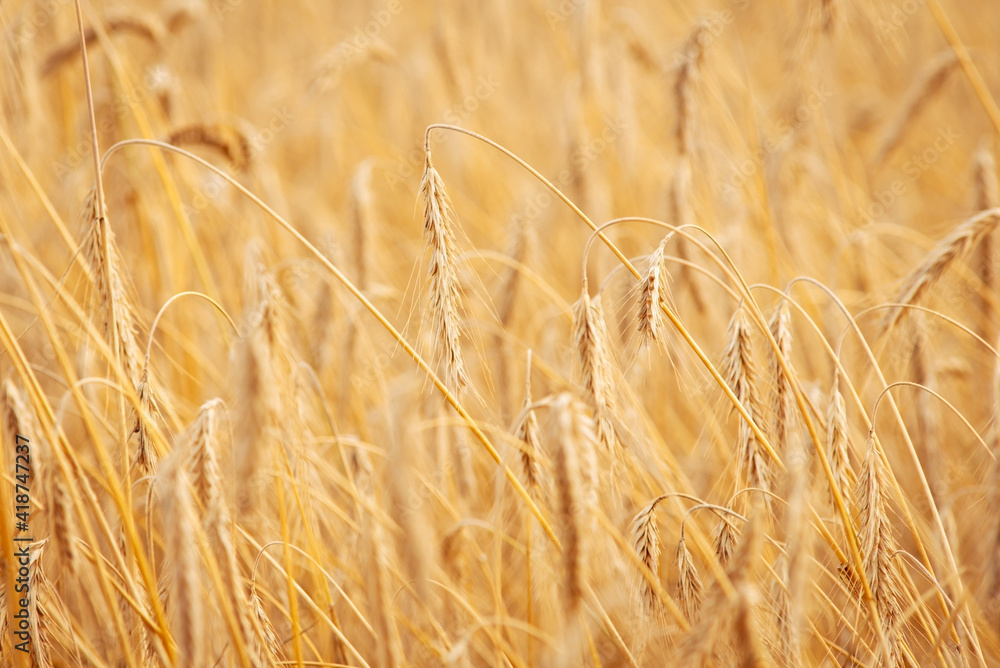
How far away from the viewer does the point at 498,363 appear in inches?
75.1

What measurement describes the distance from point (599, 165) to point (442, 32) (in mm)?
937

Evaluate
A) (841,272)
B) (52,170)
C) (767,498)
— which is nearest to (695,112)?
(767,498)

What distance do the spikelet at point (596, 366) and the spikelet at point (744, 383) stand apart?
0.86 ft

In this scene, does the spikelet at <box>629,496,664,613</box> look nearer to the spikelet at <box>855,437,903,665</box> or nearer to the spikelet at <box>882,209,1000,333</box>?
the spikelet at <box>855,437,903,665</box>

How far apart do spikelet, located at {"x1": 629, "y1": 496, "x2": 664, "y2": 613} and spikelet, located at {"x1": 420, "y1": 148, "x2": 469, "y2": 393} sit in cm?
43

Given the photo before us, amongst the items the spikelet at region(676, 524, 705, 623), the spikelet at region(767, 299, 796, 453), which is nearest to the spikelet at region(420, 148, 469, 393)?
the spikelet at region(676, 524, 705, 623)

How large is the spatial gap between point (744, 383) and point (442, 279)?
65 centimetres

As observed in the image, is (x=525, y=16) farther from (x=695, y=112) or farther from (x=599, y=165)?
(x=695, y=112)

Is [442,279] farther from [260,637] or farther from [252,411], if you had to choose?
[260,637]

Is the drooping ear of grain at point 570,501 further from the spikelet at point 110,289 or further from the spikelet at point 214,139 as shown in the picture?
the spikelet at point 214,139

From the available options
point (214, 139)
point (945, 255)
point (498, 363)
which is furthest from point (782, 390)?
point (214, 139)

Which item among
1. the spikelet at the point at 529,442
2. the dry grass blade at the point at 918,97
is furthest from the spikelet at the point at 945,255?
the dry grass blade at the point at 918,97

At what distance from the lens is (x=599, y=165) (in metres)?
2.62

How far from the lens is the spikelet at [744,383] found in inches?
45.6
